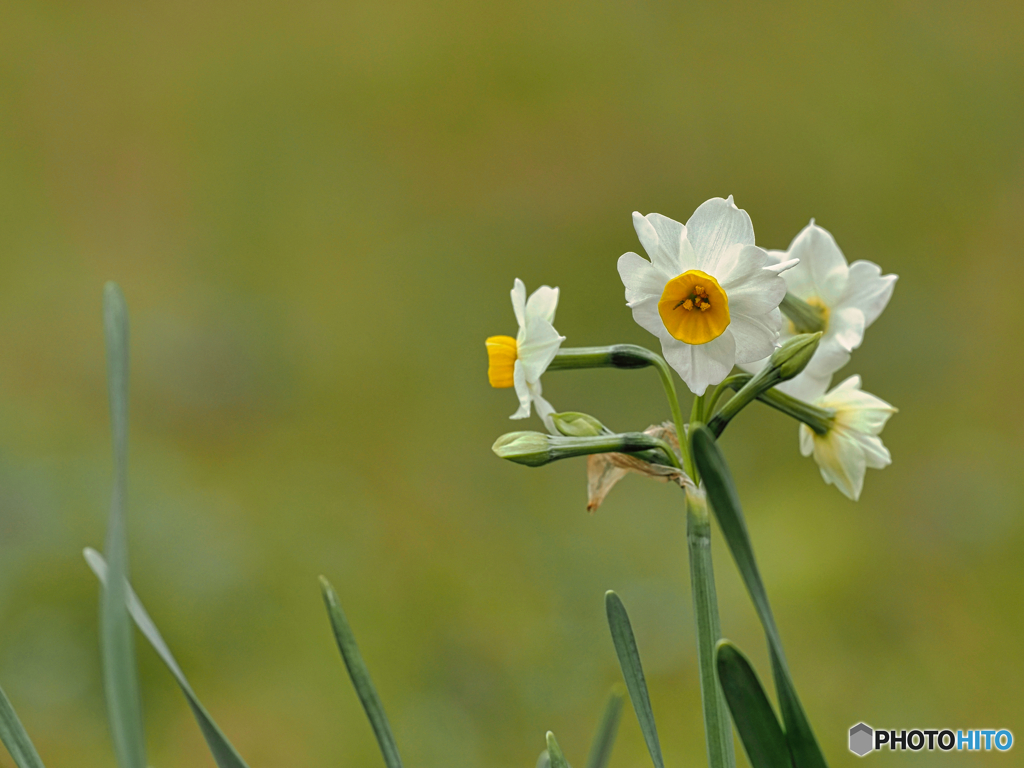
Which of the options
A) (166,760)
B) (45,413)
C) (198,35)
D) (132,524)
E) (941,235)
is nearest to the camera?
(166,760)

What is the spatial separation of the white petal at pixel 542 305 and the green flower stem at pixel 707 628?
72 mm

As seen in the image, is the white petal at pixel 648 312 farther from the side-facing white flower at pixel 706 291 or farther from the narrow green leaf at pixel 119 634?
the narrow green leaf at pixel 119 634

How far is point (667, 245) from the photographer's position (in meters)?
0.22

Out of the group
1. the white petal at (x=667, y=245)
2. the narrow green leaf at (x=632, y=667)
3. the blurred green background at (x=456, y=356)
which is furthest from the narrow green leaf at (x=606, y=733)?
the blurred green background at (x=456, y=356)

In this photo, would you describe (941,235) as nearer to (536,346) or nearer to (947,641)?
(947,641)

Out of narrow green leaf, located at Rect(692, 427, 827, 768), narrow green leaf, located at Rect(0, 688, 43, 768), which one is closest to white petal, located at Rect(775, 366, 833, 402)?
narrow green leaf, located at Rect(692, 427, 827, 768)

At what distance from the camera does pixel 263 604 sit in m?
Result: 0.99

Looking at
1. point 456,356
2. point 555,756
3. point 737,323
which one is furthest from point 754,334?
point 456,356

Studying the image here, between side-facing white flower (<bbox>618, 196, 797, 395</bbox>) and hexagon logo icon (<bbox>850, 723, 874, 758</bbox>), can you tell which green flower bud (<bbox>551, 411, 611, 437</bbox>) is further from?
hexagon logo icon (<bbox>850, 723, 874, 758</bbox>)

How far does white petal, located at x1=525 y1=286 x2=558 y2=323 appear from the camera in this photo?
25 cm

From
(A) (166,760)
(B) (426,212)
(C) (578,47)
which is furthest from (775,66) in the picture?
(A) (166,760)

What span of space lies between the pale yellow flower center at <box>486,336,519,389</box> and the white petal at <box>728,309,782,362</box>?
7cm

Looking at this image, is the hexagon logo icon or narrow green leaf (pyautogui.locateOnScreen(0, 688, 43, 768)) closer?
narrow green leaf (pyautogui.locateOnScreen(0, 688, 43, 768))

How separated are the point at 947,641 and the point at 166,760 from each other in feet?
2.98
